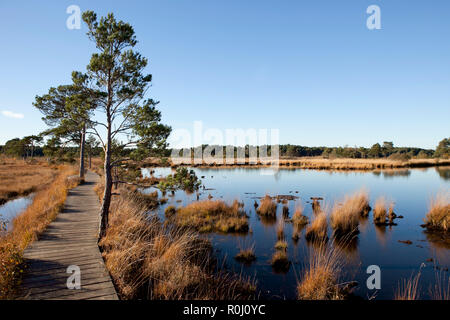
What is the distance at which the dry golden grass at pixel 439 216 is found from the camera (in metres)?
11.8

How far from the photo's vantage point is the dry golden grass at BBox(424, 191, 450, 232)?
1180cm

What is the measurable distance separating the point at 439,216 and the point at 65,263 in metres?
16.4

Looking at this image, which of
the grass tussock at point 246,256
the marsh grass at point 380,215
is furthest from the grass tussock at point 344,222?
the grass tussock at point 246,256

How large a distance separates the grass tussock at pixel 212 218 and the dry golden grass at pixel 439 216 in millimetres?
9773

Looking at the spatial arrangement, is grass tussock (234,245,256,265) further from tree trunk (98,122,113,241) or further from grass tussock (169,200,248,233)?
tree trunk (98,122,113,241)

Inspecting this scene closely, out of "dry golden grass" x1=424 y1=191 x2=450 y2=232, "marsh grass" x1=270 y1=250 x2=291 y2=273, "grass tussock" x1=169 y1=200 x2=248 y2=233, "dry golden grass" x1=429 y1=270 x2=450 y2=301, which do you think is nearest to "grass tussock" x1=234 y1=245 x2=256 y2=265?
"marsh grass" x1=270 y1=250 x2=291 y2=273

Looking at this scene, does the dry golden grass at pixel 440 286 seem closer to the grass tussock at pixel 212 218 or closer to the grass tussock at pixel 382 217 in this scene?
the grass tussock at pixel 382 217

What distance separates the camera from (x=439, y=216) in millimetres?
12219

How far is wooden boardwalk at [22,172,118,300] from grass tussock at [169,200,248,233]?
15.3 feet

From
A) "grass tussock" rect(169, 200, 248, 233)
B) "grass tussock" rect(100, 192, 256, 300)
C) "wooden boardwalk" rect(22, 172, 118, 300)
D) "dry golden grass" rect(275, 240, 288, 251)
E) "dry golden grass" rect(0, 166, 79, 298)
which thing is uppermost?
→ "dry golden grass" rect(0, 166, 79, 298)

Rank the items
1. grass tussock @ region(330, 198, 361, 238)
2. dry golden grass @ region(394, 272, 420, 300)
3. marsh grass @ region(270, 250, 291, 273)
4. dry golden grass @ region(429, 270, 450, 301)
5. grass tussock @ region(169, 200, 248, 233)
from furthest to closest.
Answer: grass tussock @ region(169, 200, 248, 233), grass tussock @ region(330, 198, 361, 238), marsh grass @ region(270, 250, 291, 273), dry golden grass @ region(394, 272, 420, 300), dry golden grass @ region(429, 270, 450, 301)

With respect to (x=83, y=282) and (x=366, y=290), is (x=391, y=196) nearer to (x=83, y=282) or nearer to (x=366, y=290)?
(x=366, y=290)
